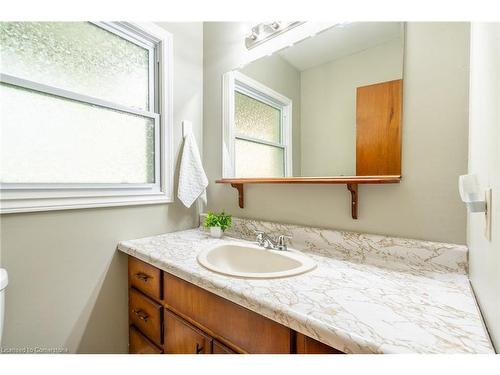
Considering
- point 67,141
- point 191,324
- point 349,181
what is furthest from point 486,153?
point 67,141

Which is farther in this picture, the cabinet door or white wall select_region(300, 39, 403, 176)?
white wall select_region(300, 39, 403, 176)

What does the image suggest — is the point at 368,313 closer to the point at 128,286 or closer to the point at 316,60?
the point at 316,60

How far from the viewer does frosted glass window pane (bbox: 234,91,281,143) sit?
128 cm

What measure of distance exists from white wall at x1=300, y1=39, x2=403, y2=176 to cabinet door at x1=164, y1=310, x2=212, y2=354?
824 mm

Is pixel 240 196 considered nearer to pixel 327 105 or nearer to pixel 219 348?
pixel 327 105

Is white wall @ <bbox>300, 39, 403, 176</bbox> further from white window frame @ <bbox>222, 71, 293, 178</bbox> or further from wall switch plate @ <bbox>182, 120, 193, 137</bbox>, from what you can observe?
wall switch plate @ <bbox>182, 120, 193, 137</bbox>

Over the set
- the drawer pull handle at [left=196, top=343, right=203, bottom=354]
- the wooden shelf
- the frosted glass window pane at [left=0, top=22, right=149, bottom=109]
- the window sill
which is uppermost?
Result: the frosted glass window pane at [left=0, top=22, right=149, bottom=109]

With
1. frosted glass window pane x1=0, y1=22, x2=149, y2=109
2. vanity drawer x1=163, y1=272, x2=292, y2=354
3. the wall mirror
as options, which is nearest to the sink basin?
vanity drawer x1=163, y1=272, x2=292, y2=354

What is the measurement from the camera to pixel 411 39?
89 centimetres

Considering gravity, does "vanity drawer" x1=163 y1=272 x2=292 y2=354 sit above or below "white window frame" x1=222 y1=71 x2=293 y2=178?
below

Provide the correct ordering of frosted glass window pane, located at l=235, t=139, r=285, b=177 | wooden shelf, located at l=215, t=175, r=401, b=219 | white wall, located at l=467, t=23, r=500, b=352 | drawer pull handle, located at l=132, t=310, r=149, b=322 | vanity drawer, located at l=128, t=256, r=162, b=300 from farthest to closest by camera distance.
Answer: frosted glass window pane, located at l=235, t=139, r=285, b=177
drawer pull handle, located at l=132, t=310, r=149, b=322
vanity drawer, located at l=128, t=256, r=162, b=300
wooden shelf, located at l=215, t=175, r=401, b=219
white wall, located at l=467, t=23, r=500, b=352

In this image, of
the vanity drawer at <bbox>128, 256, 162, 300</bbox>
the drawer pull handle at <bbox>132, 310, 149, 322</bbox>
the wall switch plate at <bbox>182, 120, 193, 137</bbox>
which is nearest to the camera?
the vanity drawer at <bbox>128, 256, 162, 300</bbox>
